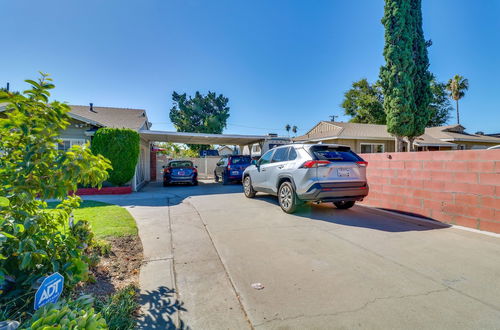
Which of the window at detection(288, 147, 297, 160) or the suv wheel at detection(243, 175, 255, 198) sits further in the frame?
the suv wheel at detection(243, 175, 255, 198)

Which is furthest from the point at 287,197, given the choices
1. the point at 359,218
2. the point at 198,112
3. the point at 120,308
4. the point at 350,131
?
the point at 198,112

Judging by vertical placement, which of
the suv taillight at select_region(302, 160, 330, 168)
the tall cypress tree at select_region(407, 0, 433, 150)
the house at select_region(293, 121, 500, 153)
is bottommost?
the suv taillight at select_region(302, 160, 330, 168)

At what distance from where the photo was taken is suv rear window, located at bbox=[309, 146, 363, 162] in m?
5.80

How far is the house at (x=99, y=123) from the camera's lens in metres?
11.2

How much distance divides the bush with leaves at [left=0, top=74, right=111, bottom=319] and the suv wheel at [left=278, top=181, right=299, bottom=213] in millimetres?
4666

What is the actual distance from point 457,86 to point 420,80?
2872 centimetres

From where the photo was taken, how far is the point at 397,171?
21.2 ft

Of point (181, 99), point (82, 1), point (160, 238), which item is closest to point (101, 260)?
point (160, 238)

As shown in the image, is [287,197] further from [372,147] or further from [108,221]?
[372,147]

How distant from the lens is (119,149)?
34.0 feet

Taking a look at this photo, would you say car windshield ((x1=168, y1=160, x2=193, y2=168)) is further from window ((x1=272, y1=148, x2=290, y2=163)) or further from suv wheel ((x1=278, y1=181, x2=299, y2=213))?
suv wheel ((x1=278, y1=181, x2=299, y2=213))

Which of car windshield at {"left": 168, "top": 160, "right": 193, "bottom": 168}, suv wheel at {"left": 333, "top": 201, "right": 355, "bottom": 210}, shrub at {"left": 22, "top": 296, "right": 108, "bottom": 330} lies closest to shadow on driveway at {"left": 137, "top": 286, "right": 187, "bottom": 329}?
shrub at {"left": 22, "top": 296, "right": 108, "bottom": 330}

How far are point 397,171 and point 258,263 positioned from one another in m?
5.12

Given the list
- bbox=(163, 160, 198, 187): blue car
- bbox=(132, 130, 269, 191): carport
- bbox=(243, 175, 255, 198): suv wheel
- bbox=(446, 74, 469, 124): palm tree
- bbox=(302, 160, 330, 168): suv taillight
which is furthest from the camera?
bbox=(446, 74, 469, 124): palm tree
